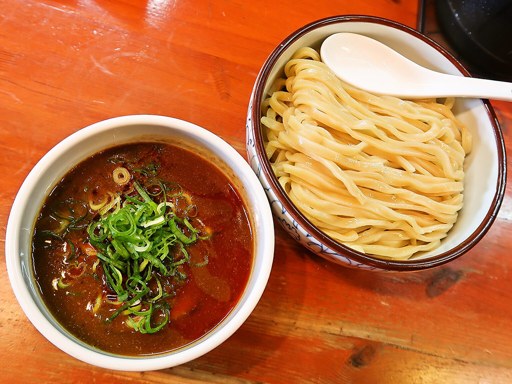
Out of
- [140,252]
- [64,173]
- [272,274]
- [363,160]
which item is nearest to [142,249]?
[140,252]

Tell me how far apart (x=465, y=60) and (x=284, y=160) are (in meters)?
1.00

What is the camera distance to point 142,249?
4.15ft

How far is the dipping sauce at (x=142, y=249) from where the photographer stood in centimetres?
124

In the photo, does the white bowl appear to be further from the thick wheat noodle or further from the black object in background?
the black object in background

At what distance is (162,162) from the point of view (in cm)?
141

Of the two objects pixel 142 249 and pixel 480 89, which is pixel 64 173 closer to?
pixel 142 249

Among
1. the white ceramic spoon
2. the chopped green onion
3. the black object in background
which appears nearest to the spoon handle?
the white ceramic spoon

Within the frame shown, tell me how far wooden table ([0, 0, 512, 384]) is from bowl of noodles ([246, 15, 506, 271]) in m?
0.17

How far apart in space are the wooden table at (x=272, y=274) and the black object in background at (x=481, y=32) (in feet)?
1.19

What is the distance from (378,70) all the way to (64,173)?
109cm

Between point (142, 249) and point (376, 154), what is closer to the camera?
point (142, 249)

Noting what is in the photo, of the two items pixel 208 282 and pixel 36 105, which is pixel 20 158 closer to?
pixel 36 105

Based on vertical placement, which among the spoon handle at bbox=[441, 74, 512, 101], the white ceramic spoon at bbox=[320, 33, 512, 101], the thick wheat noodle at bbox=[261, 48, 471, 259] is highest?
the spoon handle at bbox=[441, 74, 512, 101]

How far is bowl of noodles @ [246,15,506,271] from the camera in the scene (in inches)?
58.4
